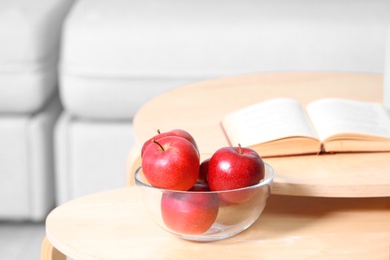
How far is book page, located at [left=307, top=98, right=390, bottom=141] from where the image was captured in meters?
1.35

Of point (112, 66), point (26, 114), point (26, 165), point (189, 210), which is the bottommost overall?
point (26, 165)

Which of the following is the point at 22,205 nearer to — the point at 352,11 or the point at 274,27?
the point at 274,27

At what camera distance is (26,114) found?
2.13 meters

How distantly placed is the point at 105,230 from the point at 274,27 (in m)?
1.11

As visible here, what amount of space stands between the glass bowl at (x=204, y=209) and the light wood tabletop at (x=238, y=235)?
0.03 m

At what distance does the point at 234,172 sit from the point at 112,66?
1.10 meters

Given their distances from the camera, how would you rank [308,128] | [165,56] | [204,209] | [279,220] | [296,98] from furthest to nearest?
[165,56] < [296,98] < [308,128] < [279,220] < [204,209]

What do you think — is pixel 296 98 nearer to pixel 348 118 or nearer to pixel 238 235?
pixel 348 118

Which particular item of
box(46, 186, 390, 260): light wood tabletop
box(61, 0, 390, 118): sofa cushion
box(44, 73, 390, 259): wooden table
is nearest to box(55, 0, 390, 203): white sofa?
box(61, 0, 390, 118): sofa cushion

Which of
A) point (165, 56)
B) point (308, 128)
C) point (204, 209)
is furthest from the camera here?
point (165, 56)

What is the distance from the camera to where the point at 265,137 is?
1.32m

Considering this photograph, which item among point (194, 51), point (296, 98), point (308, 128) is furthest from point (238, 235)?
point (194, 51)

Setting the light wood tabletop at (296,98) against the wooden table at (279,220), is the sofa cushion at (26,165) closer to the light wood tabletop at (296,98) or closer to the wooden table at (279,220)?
the light wood tabletop at (296,98)

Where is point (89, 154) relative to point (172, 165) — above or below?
below
